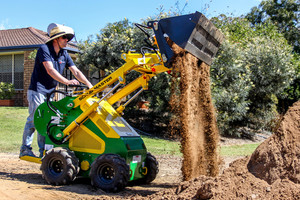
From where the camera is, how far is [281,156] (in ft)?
13.4

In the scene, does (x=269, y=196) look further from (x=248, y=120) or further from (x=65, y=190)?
(x=248, y=120)

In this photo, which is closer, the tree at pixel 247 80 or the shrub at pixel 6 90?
the tree at pixel 247 80

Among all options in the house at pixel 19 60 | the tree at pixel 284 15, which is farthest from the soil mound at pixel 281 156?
the tree at pixel 284 15

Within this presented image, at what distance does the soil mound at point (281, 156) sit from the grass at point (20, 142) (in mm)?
5022

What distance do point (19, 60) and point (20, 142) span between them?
1000 cm

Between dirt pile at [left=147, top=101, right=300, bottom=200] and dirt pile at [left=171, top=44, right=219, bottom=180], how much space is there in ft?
3.19

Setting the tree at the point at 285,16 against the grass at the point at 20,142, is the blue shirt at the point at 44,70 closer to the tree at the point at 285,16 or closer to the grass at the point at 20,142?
the grass at the point at 20,142

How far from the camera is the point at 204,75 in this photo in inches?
224

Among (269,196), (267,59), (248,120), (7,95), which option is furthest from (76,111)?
(7,95)

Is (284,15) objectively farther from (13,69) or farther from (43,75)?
(43,75)

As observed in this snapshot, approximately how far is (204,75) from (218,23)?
36.3 ft

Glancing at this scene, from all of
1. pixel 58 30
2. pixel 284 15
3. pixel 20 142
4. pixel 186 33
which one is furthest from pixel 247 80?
pixel 284 15

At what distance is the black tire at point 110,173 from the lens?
4992 millimetres

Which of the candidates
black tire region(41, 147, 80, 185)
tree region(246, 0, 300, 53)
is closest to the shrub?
black tire region(41, 147, 80, 185)
